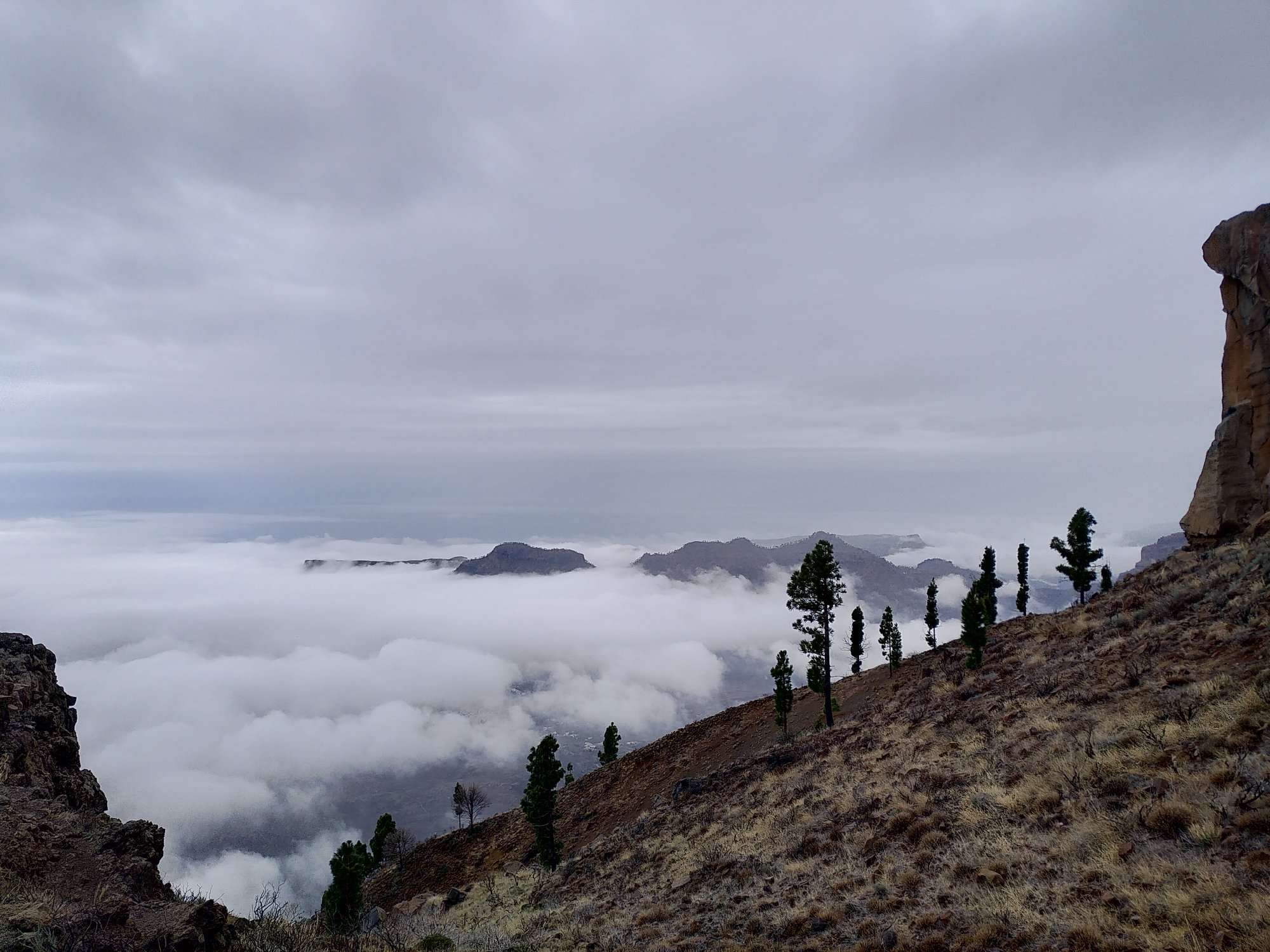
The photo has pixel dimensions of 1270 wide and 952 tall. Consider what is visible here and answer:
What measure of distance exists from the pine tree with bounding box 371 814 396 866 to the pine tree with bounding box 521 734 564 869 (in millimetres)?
31572

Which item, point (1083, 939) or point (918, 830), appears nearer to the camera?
point (1083, 939)

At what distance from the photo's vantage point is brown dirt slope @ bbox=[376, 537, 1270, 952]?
10523 mm

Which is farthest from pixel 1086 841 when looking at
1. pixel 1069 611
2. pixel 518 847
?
pixel 518 847

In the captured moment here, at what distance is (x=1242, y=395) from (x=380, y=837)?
9381 centimetres

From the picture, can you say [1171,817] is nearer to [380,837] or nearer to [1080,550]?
[1080,550]

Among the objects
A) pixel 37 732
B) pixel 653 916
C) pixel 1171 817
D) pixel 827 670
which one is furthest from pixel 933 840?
pixel 827 670

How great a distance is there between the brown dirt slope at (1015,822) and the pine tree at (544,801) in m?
8.04

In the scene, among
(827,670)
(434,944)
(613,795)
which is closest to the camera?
(434,944)

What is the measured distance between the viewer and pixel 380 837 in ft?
243

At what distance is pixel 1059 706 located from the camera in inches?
867

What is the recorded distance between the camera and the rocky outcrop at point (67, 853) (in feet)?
29.8

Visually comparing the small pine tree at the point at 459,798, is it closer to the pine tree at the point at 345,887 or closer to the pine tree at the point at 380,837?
the pine tree at the point at 380,837

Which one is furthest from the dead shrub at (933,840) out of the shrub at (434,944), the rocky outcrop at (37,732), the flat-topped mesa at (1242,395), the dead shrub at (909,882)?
the flat-topped mesa at (1242,395)

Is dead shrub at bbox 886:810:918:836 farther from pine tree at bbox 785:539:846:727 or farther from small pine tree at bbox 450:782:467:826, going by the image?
small pine tree at bbox 450:782:467:826
